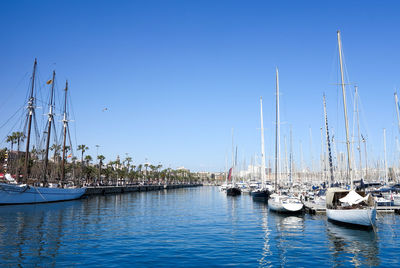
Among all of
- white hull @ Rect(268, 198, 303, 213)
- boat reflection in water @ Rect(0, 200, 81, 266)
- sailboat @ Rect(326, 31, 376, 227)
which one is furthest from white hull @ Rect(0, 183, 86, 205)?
sailboat @ Rect(326, 31, 376, 227)

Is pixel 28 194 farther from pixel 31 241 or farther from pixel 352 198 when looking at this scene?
pixel 352 198

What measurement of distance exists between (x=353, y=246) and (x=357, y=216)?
636 cm

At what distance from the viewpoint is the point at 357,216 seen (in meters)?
26.4

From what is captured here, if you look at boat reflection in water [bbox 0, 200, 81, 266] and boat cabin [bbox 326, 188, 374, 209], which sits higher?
boat cabin [bbox 326, 188, 374, 209]

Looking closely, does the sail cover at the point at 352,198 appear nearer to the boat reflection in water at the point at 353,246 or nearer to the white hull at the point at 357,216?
the white hull at the point at 357,216

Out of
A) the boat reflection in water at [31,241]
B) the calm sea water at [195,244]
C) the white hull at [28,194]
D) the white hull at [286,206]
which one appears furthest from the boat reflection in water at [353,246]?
the white hull at [28,194]

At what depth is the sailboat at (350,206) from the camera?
26.1 m

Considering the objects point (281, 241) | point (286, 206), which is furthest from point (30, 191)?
point (281, 241)

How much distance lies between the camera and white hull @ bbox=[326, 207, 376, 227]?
84.7 ft

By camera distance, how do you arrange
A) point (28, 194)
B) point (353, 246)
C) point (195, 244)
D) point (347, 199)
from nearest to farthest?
point (353, 246) → point (195, 244) → point (347, 199) → point (28, 194)

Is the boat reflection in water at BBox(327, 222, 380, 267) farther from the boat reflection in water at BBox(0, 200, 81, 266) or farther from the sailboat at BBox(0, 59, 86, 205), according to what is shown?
the sailboat at BBox(0, 59, 86, 205)

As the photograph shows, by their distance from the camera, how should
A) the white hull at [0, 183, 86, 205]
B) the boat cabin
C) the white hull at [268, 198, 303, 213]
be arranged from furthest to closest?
the white hull at [0, 183, 86, 205] < the white hull at [268, 198, 303, 213] < the boat cabin

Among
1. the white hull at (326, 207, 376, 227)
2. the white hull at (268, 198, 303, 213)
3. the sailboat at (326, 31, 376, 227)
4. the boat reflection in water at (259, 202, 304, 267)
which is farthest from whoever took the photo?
the white hull at (268, 198, 303, 213)

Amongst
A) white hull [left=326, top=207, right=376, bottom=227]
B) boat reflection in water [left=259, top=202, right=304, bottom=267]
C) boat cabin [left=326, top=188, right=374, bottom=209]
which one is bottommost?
boat reflection in water [left=259, top=202, right=304, bottom=267]
